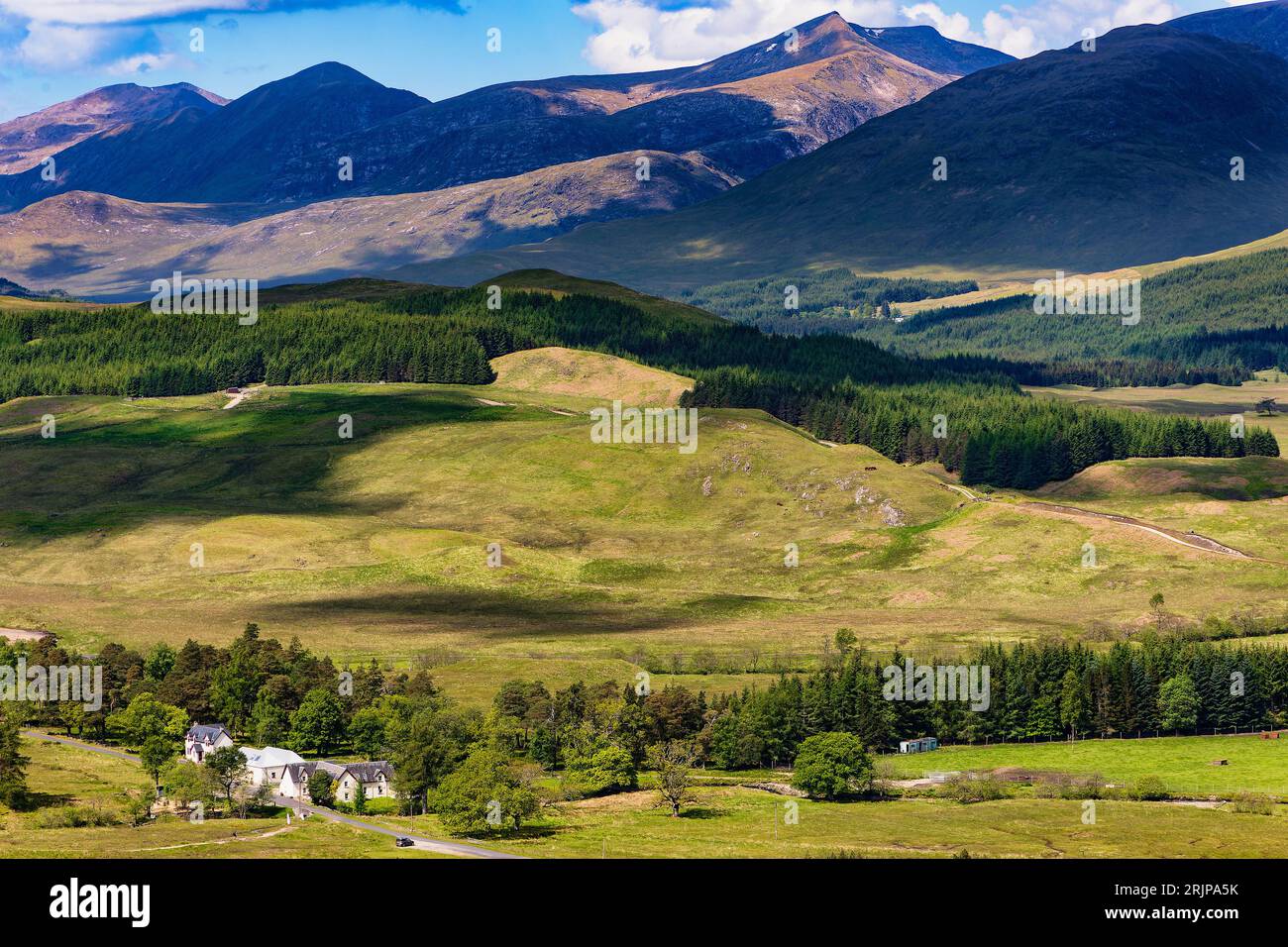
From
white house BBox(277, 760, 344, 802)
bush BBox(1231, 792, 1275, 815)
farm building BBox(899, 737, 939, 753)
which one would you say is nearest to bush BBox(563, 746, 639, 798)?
white house BBox(277, 760, 344, 802)

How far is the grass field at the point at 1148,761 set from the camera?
13762 centimetres

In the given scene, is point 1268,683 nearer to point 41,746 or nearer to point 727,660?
point 727,660

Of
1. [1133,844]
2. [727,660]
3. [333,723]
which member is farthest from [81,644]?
[1133,844]

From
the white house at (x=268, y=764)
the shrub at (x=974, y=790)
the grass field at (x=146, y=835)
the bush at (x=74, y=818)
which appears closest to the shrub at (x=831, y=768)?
the shrub at (x=974, y=790)

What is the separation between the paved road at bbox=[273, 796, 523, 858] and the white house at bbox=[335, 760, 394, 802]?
344 cm

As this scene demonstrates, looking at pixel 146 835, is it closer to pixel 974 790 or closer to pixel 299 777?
pixel 299 777

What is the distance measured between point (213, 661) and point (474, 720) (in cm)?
3504

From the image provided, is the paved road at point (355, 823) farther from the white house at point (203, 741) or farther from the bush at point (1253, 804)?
the bush at point (1253, 804)

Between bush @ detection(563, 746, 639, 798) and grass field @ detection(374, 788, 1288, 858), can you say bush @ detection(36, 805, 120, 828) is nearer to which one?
grass field @ detection(374, 788, 1288, 858)

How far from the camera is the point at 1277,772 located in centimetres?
13950

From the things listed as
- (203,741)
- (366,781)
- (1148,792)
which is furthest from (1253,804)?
(203,741)

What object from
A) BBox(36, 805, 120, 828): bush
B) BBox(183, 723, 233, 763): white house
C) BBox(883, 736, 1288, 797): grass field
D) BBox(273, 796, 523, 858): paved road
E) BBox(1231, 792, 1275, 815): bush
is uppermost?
BBox(183, 723, 233, 763): white house

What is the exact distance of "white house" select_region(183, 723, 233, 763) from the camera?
143 metres

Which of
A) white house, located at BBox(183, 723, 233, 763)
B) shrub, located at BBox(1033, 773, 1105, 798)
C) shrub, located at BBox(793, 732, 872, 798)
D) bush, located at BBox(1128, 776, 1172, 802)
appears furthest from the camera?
white house, located at BBox(183, 723, 233, 763)
